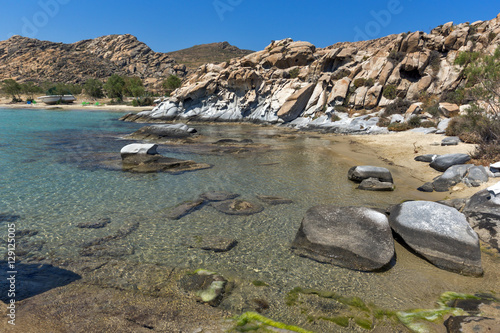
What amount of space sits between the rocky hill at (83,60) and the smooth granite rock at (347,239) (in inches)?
5320

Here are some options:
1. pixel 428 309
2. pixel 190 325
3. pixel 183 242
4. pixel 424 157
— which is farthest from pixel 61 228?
pixel 424 157

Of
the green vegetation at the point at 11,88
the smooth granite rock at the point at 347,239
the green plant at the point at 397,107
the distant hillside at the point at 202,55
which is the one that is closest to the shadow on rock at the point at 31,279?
the smooth granite rock at the point at 347,239

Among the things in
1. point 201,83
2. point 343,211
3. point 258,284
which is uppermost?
point 201,83

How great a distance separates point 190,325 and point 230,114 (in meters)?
43.9

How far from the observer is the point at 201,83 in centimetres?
4688

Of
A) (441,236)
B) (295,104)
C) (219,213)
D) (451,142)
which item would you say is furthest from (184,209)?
(295,104)

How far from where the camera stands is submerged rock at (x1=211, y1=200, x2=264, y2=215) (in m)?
8.78

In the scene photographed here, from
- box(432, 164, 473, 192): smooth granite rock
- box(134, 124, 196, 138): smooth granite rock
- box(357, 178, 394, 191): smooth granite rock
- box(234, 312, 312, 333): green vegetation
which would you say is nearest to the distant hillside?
box(134, 124, 196, 138): smooth granite rock

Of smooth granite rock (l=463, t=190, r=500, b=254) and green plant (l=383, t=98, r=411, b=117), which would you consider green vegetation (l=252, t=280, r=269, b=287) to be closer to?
smooth granite rock (l=463, t=190, r=500, b=254)

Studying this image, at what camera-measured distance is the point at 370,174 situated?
11930 mm

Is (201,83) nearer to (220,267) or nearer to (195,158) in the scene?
(195,158)

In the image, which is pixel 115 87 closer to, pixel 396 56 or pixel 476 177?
pixel 396 56

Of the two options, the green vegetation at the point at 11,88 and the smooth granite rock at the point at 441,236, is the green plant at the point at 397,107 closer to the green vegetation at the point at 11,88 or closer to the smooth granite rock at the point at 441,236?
the smooth granite rock at the point at 441,236

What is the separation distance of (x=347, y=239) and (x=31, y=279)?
21.3ft
